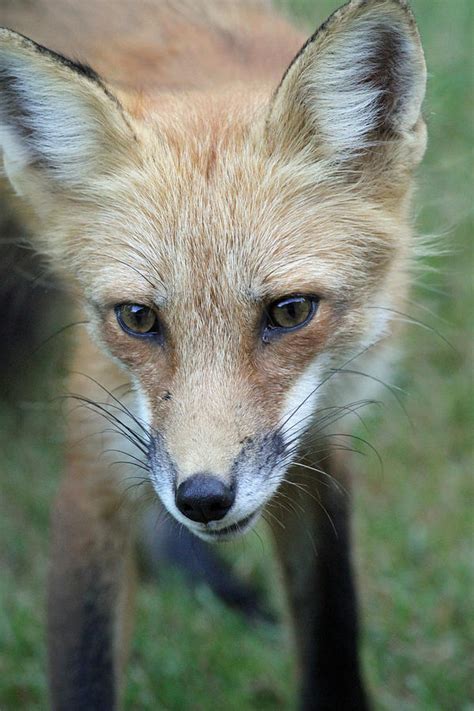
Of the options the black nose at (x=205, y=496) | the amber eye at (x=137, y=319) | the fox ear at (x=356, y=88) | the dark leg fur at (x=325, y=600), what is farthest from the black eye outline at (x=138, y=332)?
the dark leg fur at (x=325, y=600)

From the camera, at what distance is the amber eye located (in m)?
3.47

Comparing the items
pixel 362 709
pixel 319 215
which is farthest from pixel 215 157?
pixel 362 709

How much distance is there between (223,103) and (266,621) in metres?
2.82

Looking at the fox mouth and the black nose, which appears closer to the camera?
the black nose

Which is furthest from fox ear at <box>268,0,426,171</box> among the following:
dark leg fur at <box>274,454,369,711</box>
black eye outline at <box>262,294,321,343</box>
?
dark leg fur at <box>274,454,369,711</box>

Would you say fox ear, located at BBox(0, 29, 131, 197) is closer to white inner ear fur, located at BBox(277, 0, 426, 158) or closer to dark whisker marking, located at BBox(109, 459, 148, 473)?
white inner ear fur, located at BBox(277, 0, 426, 158)

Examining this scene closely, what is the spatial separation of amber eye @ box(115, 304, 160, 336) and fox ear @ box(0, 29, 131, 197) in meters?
0.53

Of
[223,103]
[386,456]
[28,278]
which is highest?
[223,103]

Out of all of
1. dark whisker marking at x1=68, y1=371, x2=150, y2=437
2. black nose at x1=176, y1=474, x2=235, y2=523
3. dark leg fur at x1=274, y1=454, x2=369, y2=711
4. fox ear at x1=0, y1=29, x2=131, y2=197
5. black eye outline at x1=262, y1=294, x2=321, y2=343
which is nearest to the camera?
black nose at x1=176, y1=474, x2=235, y2=523

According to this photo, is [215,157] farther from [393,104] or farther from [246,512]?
[246,512]

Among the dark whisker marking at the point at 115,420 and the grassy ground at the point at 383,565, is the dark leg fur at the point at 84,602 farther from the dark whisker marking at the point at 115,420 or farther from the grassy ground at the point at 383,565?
the grassy ground at the point at 383,565

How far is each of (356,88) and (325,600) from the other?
2171mm

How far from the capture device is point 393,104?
365cm

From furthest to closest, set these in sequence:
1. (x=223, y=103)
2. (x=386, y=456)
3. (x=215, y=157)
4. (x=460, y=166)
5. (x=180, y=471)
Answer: (x=460, y=166), (x=386, y=456), (x=223, y=103), (x=215, y=157), (x=180, y=471)
